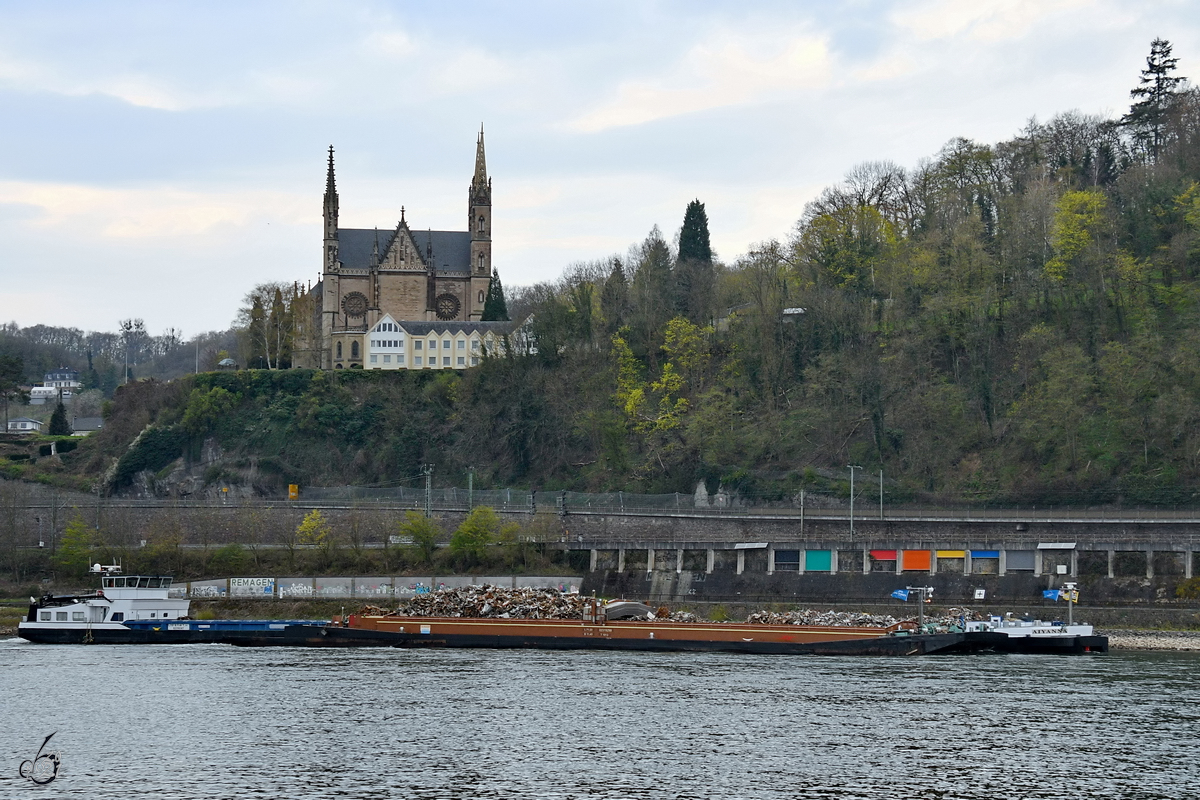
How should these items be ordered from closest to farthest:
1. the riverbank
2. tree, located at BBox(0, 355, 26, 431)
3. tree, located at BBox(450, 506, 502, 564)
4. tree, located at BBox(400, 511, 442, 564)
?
the riverbank → tree, located at BBox(450, 506, 502, 564) → tree, located at BBox(400, 511, 442, 564) → tree, located at BBox(0, 355, 26, 431)

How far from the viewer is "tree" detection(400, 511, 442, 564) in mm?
84562

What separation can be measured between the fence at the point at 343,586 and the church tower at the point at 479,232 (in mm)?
59294

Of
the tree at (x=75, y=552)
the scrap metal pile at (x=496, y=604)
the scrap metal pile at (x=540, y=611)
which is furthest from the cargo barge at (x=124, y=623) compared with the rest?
the tree at (x=75, y=552)

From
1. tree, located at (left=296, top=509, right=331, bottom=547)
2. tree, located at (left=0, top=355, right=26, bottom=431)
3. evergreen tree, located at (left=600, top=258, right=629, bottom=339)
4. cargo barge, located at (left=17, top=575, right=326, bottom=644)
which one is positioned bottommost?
cargo barge, located at (left=17, top=575, right=326, bottom=644)

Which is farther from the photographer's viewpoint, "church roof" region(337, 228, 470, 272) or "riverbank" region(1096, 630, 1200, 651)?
"church roof" region(337, 228, 470, 272)

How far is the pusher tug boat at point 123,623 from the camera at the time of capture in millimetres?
68875

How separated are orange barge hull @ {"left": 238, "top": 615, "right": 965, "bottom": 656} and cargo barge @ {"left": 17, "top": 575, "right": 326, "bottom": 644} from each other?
133 cm

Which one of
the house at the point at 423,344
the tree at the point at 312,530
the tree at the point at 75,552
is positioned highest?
the house at the point at 423,344

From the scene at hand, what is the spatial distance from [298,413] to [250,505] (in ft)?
63.9

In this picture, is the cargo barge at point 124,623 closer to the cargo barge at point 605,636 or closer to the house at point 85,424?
the cargo barge at point 605,636

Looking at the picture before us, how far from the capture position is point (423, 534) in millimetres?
84500

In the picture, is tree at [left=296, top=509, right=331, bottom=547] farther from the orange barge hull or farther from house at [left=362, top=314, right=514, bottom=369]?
house at [left=362, top=314, right=514, bottom=369]

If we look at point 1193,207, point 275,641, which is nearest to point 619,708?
point 275,641

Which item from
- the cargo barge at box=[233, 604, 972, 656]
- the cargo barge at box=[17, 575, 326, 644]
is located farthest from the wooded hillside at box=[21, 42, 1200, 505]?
the cargo barge at box=[17, 575, 326, 644]
